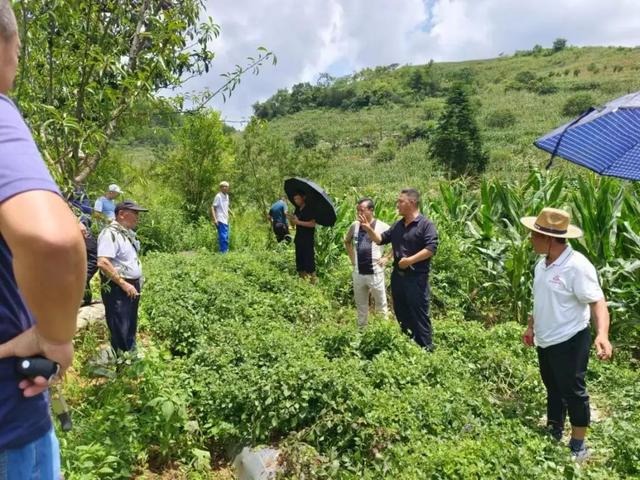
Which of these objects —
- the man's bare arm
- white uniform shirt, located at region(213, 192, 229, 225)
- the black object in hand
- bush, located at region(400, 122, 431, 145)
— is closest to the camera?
the man's bare arm

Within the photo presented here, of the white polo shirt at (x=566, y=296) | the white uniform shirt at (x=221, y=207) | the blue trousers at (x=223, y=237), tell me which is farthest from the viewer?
the blue trousers at (x=223, y=237)

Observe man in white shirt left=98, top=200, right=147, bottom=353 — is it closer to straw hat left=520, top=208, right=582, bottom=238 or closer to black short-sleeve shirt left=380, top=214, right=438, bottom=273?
black short-sleeve shirt left=380, top=214, right=438, bottom=273

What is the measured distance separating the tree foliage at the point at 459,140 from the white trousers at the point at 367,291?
39660 millimetres

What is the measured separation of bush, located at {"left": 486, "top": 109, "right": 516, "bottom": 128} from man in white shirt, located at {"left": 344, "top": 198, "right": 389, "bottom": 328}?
67.6 meters

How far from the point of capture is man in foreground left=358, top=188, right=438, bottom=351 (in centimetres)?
545

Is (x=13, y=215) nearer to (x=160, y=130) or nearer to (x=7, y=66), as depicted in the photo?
(x=7, y=66)

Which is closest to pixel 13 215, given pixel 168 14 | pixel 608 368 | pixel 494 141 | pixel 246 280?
pixel 168 14

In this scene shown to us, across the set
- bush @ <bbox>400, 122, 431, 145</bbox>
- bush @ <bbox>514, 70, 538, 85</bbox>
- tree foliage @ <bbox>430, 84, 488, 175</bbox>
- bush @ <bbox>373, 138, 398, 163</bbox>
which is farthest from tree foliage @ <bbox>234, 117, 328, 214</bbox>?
bush @ <bbox>514, 70, 538, 85</bbox>

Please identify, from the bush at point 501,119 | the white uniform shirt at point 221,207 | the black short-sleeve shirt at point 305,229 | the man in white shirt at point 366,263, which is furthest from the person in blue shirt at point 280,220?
the bush at point 501,119

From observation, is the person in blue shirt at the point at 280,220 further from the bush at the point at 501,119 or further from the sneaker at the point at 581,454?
the bush at the point at 501,119

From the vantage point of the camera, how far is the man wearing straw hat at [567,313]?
149 inches

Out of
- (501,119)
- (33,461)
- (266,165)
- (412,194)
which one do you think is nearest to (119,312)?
(412,194)

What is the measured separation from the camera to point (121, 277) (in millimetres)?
4938

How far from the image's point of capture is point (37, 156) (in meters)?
1.21
